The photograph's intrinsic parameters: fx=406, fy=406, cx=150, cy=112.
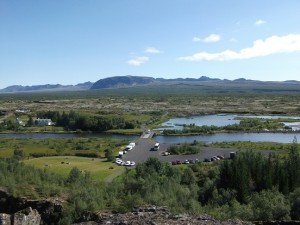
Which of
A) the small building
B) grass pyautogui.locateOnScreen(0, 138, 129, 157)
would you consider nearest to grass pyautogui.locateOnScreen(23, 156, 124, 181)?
grass pyautogui.locateOnScreen(0, 138, 129, 157)

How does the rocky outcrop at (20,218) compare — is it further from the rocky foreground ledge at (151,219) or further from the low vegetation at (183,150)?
the low vegetation at (183,150)

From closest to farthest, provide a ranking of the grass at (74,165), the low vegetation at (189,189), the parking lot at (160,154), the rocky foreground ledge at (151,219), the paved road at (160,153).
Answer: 1. the rocky foreground ledge at (151,219)
2. the low vegetation at (189,189)
3. the grass at (74,165)
4. the parking lot at (160,154)
5. the paved road at (160,153)

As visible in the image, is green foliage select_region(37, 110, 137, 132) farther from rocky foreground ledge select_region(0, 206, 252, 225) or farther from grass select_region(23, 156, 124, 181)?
rocky foreground ledge select_region(0, 206, 252, 225)

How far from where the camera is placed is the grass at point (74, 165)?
57112mm

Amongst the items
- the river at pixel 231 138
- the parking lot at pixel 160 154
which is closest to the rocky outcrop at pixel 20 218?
the parking lot at pixel 160 154

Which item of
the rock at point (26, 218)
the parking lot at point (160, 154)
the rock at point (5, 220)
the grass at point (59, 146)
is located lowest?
the parking lot at point (160, 154)

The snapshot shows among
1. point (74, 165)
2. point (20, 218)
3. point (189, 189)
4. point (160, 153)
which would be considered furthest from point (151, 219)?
point (160, 153)

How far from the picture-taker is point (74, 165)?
63156 millimetres

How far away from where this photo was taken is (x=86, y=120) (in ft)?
392

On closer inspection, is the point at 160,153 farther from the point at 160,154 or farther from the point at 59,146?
the point at 59,146

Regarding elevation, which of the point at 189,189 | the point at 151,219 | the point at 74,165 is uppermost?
the point at 151,219

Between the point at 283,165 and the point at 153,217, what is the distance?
1088 inches

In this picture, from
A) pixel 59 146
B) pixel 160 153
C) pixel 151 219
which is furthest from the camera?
pixel 59 146

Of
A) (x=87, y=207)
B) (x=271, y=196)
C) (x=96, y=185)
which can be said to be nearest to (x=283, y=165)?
(x=271, y=196)
